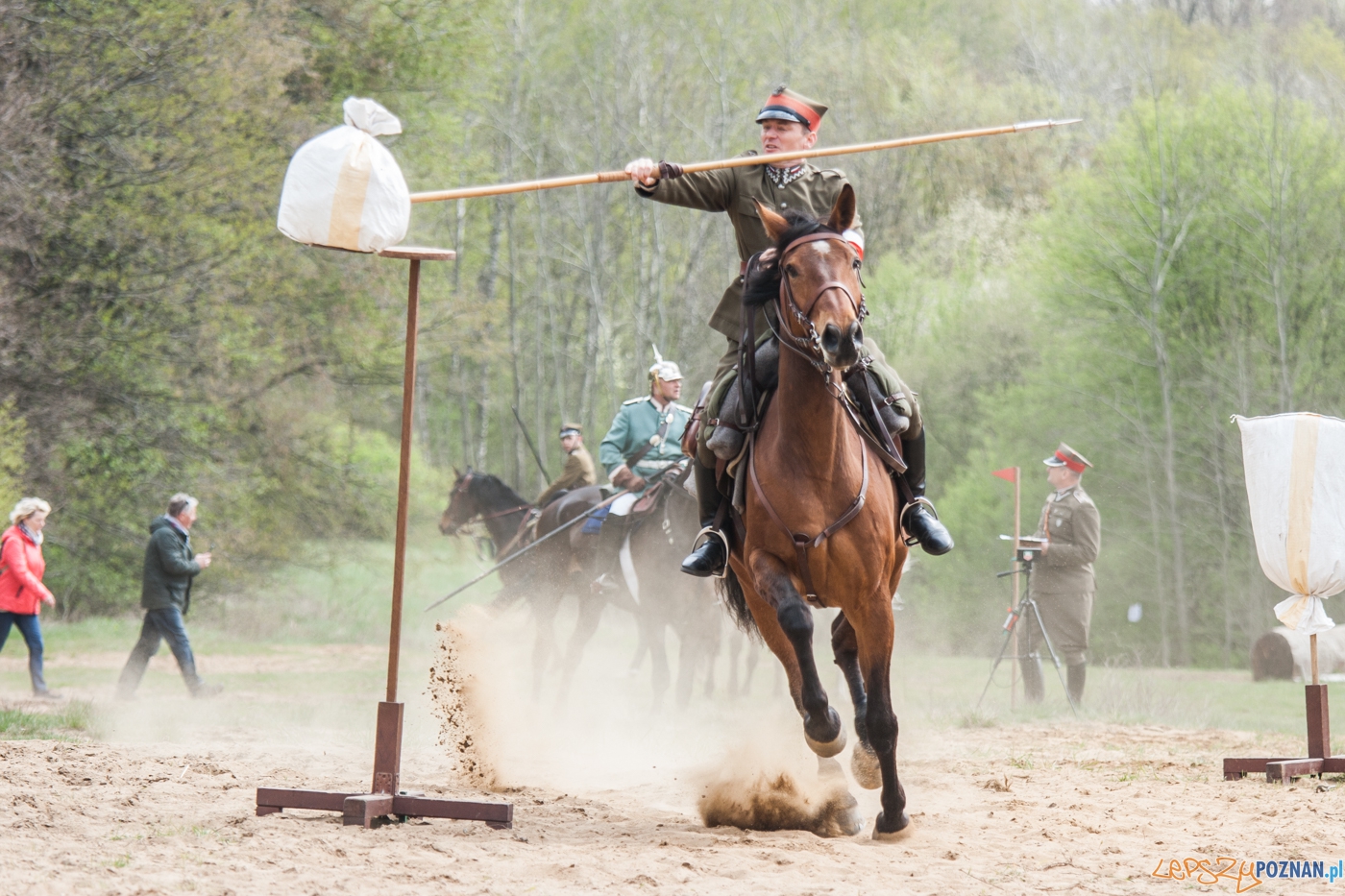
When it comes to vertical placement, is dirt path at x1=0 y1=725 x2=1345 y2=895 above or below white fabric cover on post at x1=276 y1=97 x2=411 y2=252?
below

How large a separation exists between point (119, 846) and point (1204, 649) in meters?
19.8

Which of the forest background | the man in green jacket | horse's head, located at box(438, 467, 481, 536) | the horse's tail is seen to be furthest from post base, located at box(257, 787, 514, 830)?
the forest background

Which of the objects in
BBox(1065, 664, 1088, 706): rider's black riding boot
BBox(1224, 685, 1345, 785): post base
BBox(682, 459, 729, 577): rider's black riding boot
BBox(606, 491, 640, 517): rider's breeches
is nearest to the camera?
BBox(682, 459, 729, 577): rider's black riding boot

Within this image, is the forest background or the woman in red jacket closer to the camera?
the woman in red jacket

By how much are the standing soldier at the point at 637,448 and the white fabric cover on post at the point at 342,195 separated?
21.5 feet

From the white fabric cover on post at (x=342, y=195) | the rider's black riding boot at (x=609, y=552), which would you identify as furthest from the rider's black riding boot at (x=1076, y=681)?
the white fabric cover on post at (x=342, y=195)

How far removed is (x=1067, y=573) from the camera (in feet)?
42.8

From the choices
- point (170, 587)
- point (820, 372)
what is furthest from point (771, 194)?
point (170, 587)

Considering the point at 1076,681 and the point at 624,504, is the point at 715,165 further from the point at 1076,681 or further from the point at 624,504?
the point at 1076,681

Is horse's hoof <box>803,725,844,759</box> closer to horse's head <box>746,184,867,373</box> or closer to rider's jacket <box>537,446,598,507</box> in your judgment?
horse's head <box>746,184,867,373</box>

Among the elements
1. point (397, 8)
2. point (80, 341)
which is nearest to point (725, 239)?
point (397, 8)

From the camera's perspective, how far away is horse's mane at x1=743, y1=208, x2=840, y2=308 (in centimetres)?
600

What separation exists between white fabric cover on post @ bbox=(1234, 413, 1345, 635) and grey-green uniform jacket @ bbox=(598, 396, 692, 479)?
18.2 ft

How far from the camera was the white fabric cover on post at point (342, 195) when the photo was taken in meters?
5.89
